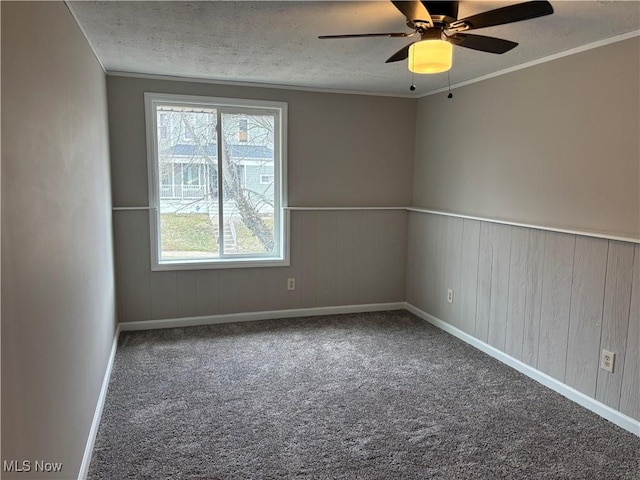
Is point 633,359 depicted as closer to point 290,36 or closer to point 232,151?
point 290,36

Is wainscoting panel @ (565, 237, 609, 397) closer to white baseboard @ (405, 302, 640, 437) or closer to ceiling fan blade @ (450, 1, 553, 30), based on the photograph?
white baseboard @ (405, 302, 640, 437)

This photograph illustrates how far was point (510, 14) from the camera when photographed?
73.5 inches

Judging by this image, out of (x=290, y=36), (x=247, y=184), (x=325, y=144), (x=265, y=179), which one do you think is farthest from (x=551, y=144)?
(x=247, y=184)

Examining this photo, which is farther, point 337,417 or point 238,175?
point 238,175

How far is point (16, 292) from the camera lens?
50.0 inches

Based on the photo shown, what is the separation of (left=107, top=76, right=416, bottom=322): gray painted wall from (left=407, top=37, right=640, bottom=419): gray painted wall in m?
0.56

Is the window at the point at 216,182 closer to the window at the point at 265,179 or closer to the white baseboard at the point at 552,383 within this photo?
the window at the point at 265,179

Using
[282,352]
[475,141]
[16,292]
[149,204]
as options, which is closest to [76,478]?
[16,292]

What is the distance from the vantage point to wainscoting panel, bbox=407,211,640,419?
8.49ft

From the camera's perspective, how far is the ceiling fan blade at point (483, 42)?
220cm

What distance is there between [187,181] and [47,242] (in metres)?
2.62

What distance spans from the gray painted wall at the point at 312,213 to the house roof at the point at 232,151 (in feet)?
0.76

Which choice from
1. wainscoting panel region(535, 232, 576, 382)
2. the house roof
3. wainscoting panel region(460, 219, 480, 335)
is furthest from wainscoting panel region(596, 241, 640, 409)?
the house roof

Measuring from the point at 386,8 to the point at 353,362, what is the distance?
240 centimetres
